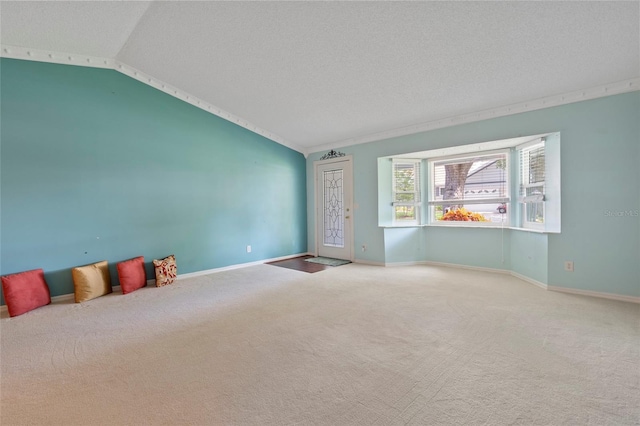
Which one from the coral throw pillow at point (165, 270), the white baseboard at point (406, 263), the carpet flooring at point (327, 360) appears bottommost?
the carpet flooring at point (327, 360)

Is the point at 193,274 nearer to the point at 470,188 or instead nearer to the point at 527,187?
the point at 470,188

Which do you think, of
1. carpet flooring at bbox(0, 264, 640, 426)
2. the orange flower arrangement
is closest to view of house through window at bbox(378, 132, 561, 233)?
the orange flower arrangement

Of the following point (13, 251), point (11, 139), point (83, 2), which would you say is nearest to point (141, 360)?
point (13, 251)

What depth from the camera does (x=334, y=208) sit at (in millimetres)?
5879

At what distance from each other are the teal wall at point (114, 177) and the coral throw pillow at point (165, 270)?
197mm

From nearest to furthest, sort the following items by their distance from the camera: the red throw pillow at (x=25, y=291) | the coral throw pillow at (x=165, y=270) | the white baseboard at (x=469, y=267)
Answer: the red throw pillow at (x=25, y=291)
the coral throw pillow at (x=165, y=270)
the white baseboard at (x=469, y=267)

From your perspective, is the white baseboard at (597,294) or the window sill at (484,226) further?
the window sill at (484,226)

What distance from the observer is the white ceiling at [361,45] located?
2393 mm

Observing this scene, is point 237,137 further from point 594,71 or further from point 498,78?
point 594,71

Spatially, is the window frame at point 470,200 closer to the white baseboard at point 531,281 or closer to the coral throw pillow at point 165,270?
the white baseboard at point 531,281

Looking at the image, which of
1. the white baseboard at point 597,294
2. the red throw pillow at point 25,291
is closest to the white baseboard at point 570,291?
the white baseboard at point 597,294

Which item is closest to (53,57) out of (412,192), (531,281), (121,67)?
(121,67)

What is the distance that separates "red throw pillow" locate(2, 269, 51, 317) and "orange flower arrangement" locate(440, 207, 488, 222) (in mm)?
5726

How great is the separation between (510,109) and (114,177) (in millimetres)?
5439
